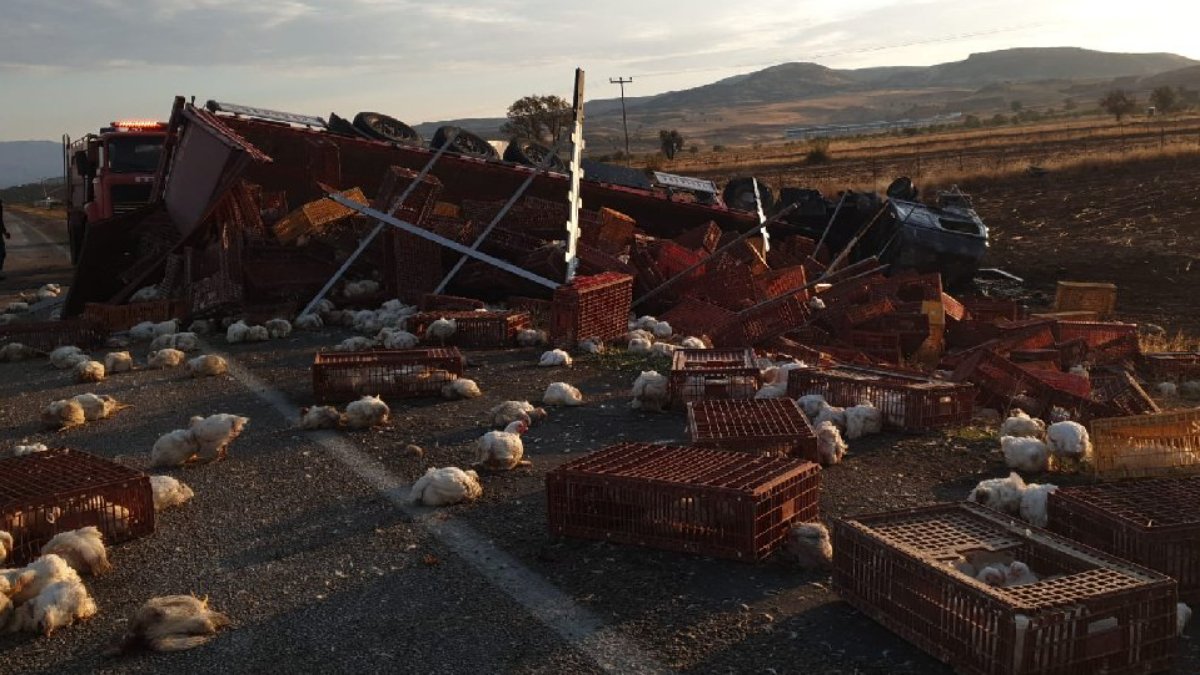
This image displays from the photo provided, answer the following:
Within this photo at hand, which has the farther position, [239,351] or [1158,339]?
[1158,339]

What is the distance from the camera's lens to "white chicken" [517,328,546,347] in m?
9.72

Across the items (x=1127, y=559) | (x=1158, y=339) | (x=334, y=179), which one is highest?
(x=334, y=179)

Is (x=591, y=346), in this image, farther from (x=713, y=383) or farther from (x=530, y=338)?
(x=713, y=383)

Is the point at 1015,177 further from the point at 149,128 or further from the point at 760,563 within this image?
the point at 760,563


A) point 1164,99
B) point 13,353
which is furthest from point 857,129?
point 13,353

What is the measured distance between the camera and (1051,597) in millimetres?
3256

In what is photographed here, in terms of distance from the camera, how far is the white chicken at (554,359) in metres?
8.75

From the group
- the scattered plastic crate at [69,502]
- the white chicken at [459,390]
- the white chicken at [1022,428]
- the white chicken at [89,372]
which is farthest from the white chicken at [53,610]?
the white chicken at [89,372]

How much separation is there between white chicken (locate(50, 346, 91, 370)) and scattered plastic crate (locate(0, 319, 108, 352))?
1003 millimetres

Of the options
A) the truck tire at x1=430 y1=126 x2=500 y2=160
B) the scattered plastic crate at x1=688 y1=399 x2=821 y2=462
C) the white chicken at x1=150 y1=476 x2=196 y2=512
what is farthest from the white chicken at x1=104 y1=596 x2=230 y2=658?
the truck tire at x1=430 y1=126 x2=500 y2=160

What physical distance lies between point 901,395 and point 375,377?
3.73 meters

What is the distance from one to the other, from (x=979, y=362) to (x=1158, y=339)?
4.56 meters

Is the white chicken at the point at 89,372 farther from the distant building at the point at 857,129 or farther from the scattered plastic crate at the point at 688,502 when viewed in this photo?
the distant building at the point at 857,129

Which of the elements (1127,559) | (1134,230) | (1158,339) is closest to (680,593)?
(1127,559)
